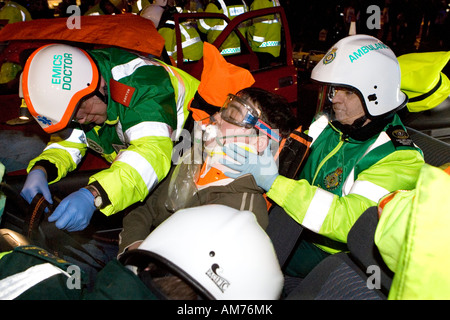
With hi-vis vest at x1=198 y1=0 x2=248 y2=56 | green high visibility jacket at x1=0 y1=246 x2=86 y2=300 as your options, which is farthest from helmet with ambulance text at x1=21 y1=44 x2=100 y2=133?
hi-vis vest at x1=198 y1=0 x2=248 y2=56

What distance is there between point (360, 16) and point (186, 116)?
9643 millimetres

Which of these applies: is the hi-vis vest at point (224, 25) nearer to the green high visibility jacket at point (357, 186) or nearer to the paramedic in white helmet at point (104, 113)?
the paramedic in white helmet at point (104, 113)

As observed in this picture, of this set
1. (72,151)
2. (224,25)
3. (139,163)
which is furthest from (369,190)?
(224,25)

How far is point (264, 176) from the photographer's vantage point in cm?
176

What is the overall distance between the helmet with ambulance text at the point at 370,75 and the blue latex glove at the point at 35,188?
1939mm

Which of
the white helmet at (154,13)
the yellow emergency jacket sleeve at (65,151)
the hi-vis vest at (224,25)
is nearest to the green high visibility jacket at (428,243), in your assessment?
the yellow emergency jacket sleeve at (65,151)

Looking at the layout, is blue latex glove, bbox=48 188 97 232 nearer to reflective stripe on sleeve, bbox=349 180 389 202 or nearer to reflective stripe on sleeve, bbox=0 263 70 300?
reflective stripe on sleeve, bbox=0 263 70 300

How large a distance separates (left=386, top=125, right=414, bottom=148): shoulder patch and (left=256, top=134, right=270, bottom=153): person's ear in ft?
2.31

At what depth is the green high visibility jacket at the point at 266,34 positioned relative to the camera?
169 inches

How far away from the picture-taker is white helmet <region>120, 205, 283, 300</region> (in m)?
1.07
